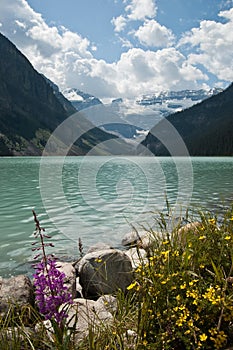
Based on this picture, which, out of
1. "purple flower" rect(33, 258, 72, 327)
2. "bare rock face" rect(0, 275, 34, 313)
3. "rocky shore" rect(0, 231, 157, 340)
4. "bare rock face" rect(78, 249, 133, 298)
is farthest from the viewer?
"bare rock face" rect(78, 249, 133, 298)

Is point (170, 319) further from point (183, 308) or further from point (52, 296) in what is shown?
point (52, 296)

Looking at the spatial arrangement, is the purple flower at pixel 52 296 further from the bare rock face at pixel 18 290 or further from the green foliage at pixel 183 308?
the bare rock face at pixel 18 290

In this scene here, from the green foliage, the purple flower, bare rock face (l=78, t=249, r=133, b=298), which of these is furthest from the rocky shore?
the purple flower

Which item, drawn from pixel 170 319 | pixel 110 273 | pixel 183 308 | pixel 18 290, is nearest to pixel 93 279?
pixel 110 273

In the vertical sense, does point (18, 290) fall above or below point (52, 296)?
below

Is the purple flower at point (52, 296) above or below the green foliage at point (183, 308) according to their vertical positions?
above

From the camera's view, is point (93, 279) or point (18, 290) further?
point (93, 279)

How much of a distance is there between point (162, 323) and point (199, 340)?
393 mm

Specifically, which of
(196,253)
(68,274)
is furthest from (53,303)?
(68,274)

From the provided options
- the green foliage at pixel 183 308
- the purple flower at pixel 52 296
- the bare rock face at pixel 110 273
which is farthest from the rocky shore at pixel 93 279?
the purple flower at pixel 52 296

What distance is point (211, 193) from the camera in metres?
26.9

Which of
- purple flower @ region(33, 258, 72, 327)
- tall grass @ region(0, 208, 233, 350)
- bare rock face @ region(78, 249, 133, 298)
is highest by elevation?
purple flower @ region(33, 258, 72, 327)

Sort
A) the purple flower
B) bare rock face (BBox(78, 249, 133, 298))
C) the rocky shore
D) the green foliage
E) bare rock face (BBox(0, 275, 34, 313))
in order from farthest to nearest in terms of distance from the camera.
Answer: bare rock face (BBox(78, 249, 133, 298))
the rocky shore
bare rock face (BBox(0, 275, 34, 313))
the green foliage
the purple flower

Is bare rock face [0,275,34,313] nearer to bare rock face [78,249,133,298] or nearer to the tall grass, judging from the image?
bare rock face [78,249,133,298]
